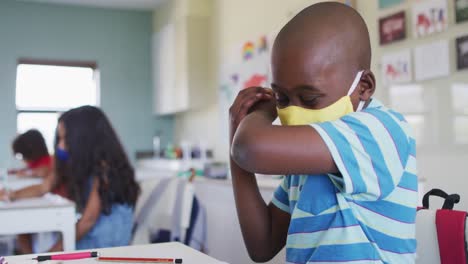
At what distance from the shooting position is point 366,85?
78 centimetres

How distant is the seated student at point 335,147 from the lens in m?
0.69

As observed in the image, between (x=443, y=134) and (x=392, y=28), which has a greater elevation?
(x=392, y=28)

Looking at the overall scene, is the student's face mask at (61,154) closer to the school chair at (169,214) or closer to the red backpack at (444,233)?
the school chair at (169,214)

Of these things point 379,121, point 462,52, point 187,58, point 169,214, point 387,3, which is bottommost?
point 169,214

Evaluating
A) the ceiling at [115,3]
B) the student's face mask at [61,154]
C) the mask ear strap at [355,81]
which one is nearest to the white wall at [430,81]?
the mask ear strap at [355,81]

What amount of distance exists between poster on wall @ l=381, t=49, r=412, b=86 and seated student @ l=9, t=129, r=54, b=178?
2731 mm

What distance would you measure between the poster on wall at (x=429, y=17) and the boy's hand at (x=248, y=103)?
199 cm

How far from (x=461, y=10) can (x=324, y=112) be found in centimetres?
200

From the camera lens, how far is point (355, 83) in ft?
2.52

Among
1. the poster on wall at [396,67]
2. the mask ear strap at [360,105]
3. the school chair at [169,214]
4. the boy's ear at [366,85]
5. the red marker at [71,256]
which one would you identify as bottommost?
the school chair at [169,214]

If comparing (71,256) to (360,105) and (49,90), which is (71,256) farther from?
(49,90)

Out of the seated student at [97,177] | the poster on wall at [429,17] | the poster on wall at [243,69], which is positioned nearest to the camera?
the seated student at [97,177]

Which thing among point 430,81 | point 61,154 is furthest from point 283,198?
point 430,81

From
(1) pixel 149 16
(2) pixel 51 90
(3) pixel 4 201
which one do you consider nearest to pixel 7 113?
(2) pixel 51 90
